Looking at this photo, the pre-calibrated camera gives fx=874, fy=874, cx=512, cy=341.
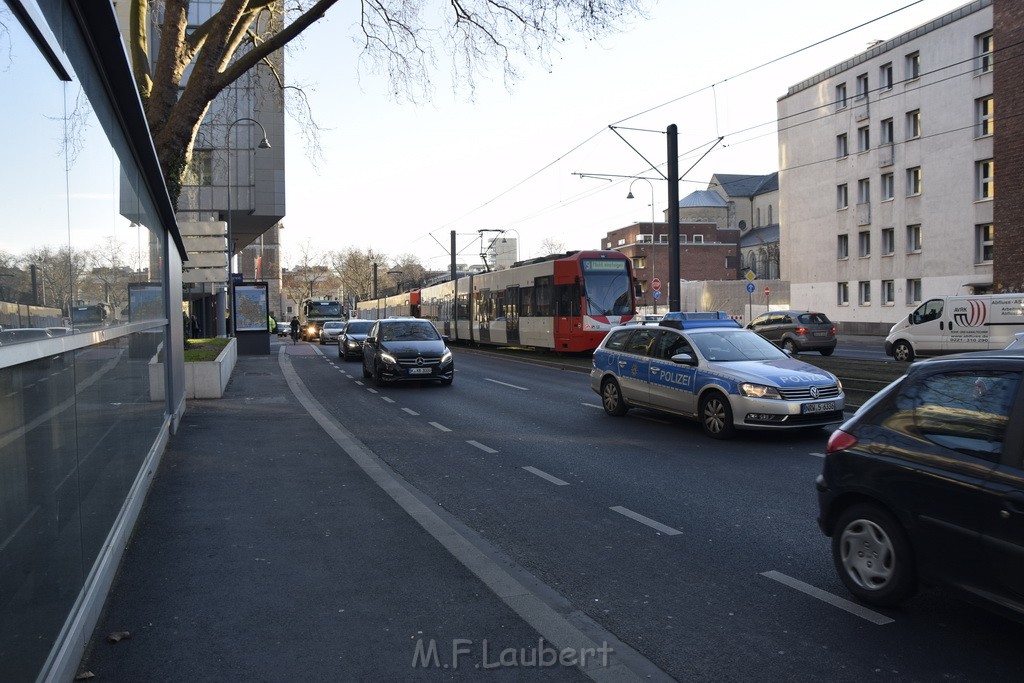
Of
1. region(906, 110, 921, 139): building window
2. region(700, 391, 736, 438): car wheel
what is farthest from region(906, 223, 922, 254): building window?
region(700, 391, 736, 438): car wheel

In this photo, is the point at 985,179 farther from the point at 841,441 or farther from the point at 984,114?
the point at 841,441

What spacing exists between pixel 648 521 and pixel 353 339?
24.0 meters

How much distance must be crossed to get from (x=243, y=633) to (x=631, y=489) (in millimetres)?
4385

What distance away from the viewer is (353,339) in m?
29.9

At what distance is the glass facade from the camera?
2.96 m

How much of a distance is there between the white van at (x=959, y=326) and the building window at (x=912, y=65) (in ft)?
80.8

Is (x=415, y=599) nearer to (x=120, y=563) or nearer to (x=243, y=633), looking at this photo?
(x=243, y=633)

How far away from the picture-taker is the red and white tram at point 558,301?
26.6 m

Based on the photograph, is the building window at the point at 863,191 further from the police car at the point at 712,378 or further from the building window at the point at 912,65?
the police car at the point at 712,378

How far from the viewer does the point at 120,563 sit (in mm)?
5738

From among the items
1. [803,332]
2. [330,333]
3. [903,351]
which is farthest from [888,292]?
[330,333]

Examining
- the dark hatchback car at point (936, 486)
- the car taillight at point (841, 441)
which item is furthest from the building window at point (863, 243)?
the dark hatchback car at point (936, 486)

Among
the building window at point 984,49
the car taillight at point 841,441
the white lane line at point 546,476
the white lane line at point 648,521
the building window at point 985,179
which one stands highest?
the building window at point 984,49

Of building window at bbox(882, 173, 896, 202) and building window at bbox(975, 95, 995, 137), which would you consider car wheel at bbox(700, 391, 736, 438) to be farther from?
building window at bbox(882, 173, 896, 202)
